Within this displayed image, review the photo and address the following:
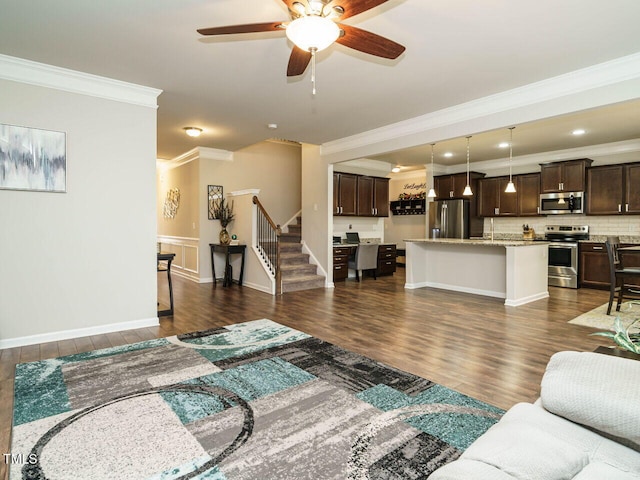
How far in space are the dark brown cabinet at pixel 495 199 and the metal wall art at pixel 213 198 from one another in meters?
6.07

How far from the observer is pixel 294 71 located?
2.93m

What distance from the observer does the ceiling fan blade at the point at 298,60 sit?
2.65m

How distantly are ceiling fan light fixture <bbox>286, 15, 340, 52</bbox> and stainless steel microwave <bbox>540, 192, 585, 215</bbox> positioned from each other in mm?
7070

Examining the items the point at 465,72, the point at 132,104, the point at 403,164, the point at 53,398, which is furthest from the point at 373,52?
the point at 403,164

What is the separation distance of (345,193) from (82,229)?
17.2 feet

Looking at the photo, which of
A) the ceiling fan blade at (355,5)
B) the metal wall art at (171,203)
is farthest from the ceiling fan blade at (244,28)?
the metal wall art at (171,203)

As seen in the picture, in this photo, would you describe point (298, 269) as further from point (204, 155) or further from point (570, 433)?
point (570, 433)

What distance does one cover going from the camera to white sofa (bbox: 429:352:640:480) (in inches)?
35.2

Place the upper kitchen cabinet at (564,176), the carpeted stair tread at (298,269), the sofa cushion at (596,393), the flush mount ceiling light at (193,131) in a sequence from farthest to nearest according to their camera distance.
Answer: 1. the upper kitchen cabinet at (564,176)
2. the carpeted stair tread at (298,269)
3. the flush mount ceiling light at (193,131)
4. the sofa cushion at (596,393)

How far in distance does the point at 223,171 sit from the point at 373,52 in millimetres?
5855

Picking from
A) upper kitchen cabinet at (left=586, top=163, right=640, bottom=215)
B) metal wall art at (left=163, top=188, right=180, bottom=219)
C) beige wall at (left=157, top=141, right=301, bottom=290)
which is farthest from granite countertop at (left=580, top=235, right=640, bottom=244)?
metal wall art at (left=163, top=188, right=180, bottom=219)

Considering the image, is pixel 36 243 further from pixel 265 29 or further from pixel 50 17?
pixel 265 29

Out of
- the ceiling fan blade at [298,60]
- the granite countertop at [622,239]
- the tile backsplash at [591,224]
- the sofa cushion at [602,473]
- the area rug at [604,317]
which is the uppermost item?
the ceiling fan blade at [298,60]

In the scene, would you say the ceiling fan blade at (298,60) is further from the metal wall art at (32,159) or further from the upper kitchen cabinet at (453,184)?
the upper kitchen cabinet at (453,184)
